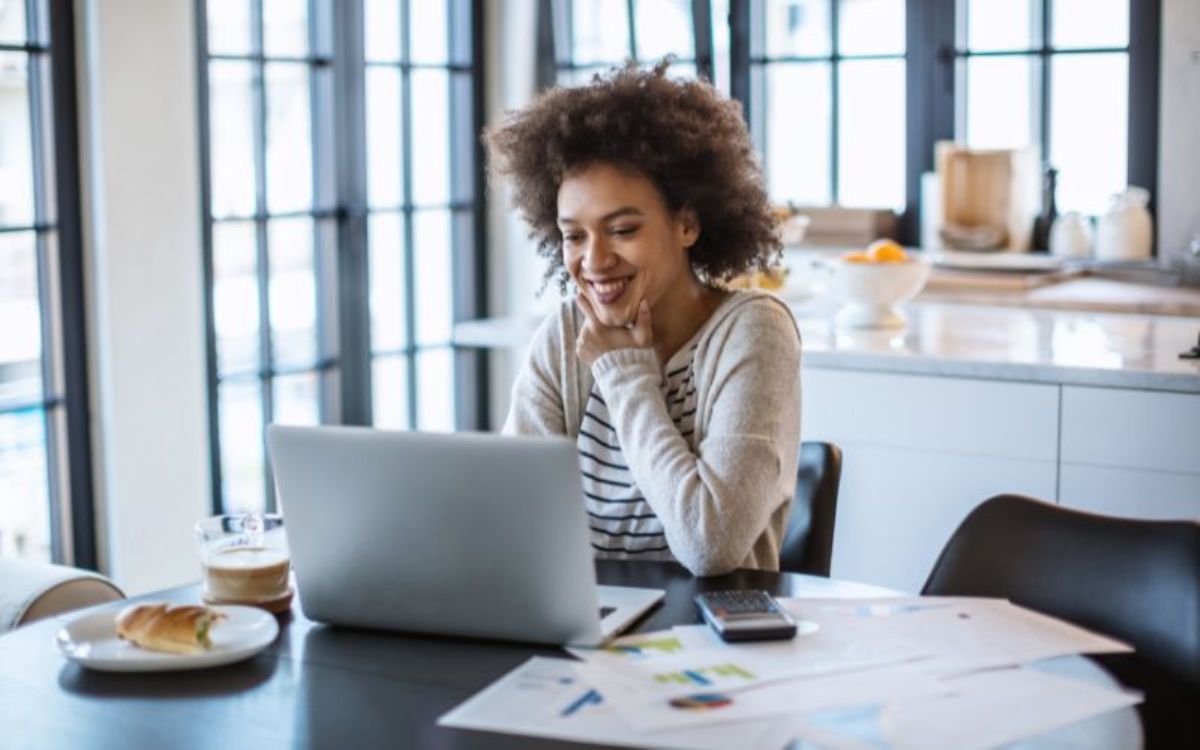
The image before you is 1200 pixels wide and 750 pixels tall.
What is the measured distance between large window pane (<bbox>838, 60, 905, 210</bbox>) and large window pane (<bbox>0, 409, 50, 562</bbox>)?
8.66ft

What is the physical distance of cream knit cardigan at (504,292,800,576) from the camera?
2061 millimetres

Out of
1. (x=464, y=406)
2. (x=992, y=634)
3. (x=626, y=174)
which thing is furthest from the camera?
(x=464, y=406)

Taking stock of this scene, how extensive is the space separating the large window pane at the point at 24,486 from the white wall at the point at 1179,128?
3.09 m

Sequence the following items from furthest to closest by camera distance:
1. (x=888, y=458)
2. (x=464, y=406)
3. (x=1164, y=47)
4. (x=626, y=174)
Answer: (x=464, y=406) < (x=1164, y=47) < (x=888, y=458) < (x=626, y=174)

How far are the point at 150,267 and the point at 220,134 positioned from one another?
496 millimetres

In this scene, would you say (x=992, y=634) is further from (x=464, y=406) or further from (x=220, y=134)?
(x=464, y=406)

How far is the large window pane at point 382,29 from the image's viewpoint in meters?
4.91

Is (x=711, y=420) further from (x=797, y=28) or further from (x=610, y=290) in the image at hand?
(x=797, y=28)

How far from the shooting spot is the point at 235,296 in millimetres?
4434

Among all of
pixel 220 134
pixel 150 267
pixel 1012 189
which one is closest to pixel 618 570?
pixel 150 267

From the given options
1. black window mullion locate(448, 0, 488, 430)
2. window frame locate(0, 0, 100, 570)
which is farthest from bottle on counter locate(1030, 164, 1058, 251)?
window frame locate(0, 0, 100, 570)

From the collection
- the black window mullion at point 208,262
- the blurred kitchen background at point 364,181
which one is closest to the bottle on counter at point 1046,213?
the blurred kitchen background at point 364,181

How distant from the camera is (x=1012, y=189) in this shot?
16.1 feet

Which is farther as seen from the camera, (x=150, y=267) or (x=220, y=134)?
(x=220, y=134)
